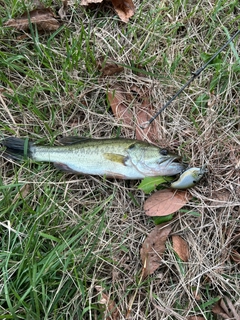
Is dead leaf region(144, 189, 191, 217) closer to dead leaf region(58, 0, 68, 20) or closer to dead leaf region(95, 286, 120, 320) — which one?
dead leaf region(95, 286, 120, 320)

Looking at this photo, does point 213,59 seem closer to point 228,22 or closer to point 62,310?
point 228,22

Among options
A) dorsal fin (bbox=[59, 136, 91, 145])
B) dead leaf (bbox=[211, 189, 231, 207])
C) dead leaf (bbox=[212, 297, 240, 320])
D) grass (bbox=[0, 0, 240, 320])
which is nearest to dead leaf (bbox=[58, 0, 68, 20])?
grass (bbox=[0, 0, 240, 320])

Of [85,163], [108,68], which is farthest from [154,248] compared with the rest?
[108,68]

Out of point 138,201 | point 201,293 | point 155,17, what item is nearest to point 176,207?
point 138,201

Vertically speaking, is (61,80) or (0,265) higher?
(61,80)

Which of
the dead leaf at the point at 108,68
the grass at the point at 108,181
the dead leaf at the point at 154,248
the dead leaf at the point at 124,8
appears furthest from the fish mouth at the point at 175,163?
the dead leaf at the point at 124,8

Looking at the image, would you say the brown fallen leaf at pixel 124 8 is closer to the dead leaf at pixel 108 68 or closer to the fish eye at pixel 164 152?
the dead leaf at pixel 108 68
